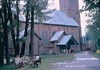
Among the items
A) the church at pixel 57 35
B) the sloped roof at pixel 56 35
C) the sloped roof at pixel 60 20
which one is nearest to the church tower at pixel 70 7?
the sloped roof at pixel 60 20

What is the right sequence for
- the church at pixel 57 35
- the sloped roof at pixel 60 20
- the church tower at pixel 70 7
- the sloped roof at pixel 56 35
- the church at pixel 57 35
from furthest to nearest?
the church tower at pixel 70 7 → the sloped roof at pixel 60 20 → the sloped roof at pixel 56 35 → the church at pixel 57 35 → the church at pixel 57 35

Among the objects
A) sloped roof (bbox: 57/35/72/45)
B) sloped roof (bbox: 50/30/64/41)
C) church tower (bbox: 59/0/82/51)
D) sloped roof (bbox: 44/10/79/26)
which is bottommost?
sloped roof (bbox: 57/35/72/45)

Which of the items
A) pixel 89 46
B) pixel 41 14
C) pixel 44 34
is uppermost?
pixel 41 14

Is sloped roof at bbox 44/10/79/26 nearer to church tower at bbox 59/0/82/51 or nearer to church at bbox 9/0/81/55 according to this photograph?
church at bbox 9/0/81/55

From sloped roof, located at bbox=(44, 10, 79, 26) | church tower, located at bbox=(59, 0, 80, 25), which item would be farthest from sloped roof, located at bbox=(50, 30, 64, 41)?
church tower, located at bbox=(59, 0, 80, 25)

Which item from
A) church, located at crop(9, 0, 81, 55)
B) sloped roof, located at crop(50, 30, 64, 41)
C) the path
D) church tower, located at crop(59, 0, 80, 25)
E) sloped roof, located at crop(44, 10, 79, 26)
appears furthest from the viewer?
church tower, located at crop(59, 0, 80, 25)

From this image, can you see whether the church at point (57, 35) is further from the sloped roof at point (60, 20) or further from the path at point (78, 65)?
the path at point (78, 65)

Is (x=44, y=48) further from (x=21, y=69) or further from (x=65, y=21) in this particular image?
(x=21, y=69)

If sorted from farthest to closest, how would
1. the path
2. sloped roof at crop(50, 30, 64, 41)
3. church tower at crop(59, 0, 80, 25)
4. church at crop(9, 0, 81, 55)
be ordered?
1. church tower at crop(59, 0, 80, 25)
2. sloped roof at crop(50, 30, 64, 41)
3. church at crop(9, 0, 81, 55)
4. the path

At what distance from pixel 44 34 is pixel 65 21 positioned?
34.4 ft

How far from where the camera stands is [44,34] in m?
63.2

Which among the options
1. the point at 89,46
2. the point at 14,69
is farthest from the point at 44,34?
the point at 14,69

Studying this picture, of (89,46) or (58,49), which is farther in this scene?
(89,46)

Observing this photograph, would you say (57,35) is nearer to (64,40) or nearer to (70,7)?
(64,40)
